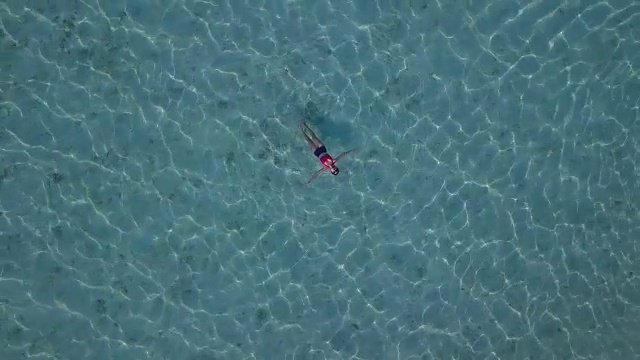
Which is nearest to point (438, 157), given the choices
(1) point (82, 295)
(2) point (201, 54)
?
(2) point (201, 54)

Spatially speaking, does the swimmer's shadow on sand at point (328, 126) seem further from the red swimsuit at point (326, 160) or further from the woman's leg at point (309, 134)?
the red swimsuit at point (326, 160)

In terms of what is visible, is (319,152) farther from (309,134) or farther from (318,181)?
(318,181)

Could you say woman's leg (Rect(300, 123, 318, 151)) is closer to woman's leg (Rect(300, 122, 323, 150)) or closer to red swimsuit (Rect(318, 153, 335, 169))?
woman's leg (Rect(300, 122, 323, 150))

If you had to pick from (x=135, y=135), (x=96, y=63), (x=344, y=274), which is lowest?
(x=344, y=274)

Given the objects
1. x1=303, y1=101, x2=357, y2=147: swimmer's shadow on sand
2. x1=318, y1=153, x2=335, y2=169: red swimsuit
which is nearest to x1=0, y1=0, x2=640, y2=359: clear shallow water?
x1=303, y1=101, x2=357, y2=147: swimmer's shadow on sand

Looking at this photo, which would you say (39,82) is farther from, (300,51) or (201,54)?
(300,51)

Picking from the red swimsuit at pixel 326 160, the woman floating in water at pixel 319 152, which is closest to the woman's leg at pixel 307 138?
the woman floating in water at pixel 319 152
